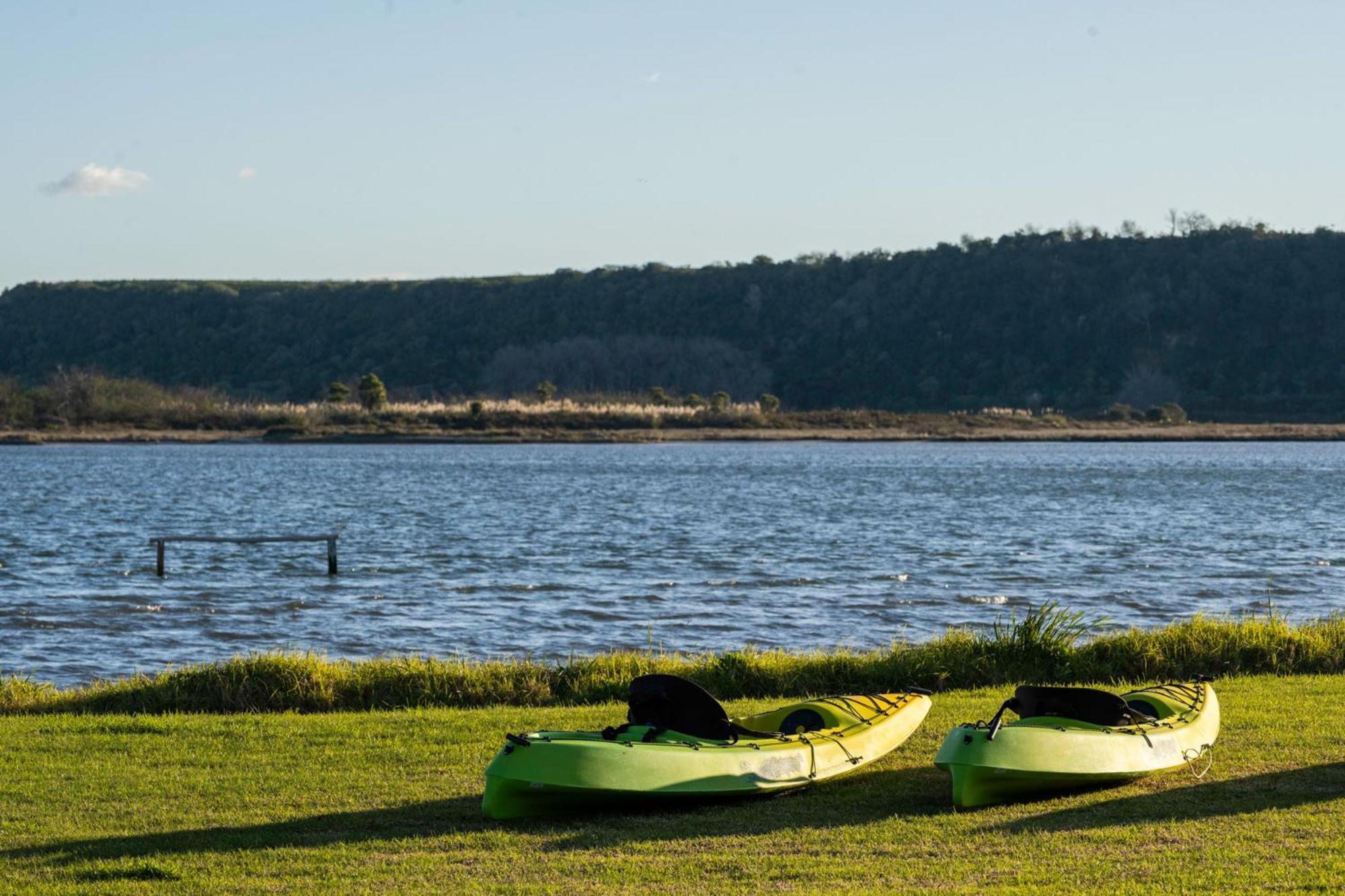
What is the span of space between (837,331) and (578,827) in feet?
395

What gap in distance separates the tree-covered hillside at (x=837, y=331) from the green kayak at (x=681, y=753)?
10093 cm

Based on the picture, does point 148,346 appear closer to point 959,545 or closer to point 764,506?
point 764,506

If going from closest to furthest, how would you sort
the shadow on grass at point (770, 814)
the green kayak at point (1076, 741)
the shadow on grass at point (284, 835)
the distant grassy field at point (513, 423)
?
the shadow on grass at point (284, 835), the shadow on grass at point (770, 814), the green kayak at point (1076, 741), the distant grassy field at point (513, 423)

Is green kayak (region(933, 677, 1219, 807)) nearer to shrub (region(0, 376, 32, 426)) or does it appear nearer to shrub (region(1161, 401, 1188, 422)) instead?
shrub (region(1161, 401, 1188, 422))

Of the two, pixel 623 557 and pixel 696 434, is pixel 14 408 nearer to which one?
pixel 696 434

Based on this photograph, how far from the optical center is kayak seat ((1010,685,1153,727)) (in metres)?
10.0

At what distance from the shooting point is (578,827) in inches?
347

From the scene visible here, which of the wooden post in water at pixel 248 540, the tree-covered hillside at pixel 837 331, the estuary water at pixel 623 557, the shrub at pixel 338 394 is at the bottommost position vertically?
the estuary water at pixel 623 557

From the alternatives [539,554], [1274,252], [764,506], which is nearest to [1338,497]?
[764,506]

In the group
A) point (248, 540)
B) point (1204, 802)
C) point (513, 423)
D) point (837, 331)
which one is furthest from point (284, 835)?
Result: point (837, 331)

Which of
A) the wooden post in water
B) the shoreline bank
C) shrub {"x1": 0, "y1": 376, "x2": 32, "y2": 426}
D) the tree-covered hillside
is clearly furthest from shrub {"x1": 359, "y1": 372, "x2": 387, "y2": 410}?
the wooden post in water

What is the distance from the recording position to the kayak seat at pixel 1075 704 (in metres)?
10.0

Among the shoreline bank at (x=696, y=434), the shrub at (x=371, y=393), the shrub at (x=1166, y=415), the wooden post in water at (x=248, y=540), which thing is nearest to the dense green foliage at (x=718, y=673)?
the wooden post in water at (x=248, y=540)

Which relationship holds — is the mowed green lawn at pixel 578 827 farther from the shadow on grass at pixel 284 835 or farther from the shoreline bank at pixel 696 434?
the shoreline bank at pixel 696 434
